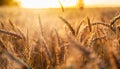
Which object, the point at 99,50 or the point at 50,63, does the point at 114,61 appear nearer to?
the point at 50,63

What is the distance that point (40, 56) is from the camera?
78.7 inches

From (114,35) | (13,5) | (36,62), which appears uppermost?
(13,5)

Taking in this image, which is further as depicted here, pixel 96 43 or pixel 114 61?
pixel 96 43

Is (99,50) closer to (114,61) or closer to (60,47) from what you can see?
(60,47)

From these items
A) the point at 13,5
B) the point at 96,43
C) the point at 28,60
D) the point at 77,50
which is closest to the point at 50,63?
the point at 28,60

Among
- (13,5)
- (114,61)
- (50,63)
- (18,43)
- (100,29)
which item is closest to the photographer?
(114,61)

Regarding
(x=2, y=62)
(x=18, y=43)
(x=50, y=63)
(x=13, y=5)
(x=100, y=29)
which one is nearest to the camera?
(x=50, y=63)

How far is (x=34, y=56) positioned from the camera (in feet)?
6.58

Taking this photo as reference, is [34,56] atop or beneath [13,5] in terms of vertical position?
beneath

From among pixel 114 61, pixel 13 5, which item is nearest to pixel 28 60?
pixel 114 61

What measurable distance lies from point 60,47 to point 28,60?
0.22 meters

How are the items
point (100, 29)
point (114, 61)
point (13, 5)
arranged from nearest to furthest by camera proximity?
1. point (114, 61)
2. point (100, 29)
3. point (13, 5)

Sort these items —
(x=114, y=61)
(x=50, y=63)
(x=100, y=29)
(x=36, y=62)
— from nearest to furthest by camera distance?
(x=114, y=61) < (x=50, y=63) < (x=36, y=62) < (x=100, y=29)

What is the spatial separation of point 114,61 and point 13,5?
36254 mm
